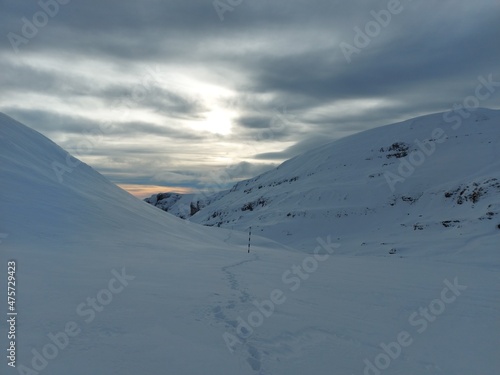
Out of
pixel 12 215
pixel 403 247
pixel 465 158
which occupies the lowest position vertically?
pixel 403 247

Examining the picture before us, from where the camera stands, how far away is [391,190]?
46156 millimetres

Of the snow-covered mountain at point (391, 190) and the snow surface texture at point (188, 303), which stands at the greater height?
the snow-covered mountain at point (391, 190)

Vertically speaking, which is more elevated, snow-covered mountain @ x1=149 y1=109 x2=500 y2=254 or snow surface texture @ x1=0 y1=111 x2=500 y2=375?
snow-covered mountain @ x1=149 y1=109 x2=500 y2=254

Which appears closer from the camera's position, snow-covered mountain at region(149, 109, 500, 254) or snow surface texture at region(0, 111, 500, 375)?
snow surface texture at region(0, 111, 500, 375)

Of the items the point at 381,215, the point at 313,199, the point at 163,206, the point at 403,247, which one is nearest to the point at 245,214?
the point at 313,199

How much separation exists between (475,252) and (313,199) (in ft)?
95.2

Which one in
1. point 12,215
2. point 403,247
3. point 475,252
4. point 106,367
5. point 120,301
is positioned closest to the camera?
point 106,367

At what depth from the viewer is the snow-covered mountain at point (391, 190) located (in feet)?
110

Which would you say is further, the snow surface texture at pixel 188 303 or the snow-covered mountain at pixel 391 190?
the snow-covered mountain at pixel 391 190

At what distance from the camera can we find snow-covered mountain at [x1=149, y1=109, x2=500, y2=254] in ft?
110

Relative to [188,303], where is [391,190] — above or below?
above

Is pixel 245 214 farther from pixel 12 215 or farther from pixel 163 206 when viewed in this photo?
pixel 163 206

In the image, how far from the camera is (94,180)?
22984mm

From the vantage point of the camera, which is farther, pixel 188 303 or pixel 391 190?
pixel 391 190
